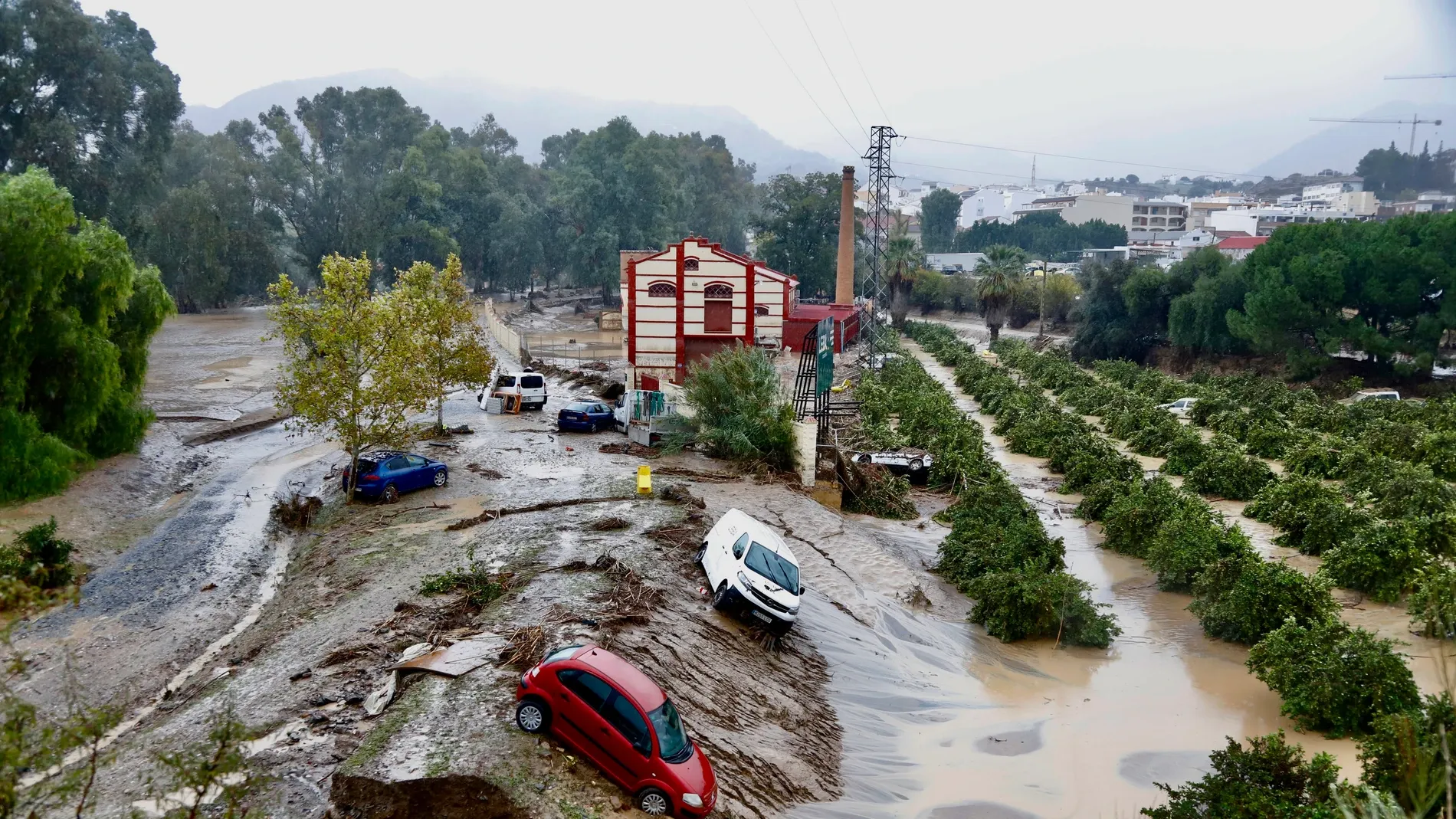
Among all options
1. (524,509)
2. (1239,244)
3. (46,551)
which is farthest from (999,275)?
(46,551)

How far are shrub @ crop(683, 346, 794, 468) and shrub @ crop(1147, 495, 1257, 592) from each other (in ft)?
35.2

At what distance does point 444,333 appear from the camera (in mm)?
33875

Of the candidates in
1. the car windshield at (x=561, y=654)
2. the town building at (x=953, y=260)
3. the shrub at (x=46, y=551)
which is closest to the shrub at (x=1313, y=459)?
the car windshield at (x=561, y=654)

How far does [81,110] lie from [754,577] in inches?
2693

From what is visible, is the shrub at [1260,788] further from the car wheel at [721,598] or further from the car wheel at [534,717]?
the car wheel at [721,598]

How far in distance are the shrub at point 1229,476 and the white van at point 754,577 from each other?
20.5m

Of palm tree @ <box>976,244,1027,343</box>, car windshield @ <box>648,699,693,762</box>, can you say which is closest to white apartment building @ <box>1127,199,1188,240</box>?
palm tree @ <box>976,244,1027,343</box>

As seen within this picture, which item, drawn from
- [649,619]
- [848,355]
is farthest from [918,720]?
[848,355]

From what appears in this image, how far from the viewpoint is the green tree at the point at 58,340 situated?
83.1 feet

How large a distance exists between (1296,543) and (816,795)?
19.3 metres

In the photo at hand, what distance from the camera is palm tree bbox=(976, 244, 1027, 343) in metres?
80.6

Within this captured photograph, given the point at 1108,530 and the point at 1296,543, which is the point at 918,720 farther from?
the point at 1296,543

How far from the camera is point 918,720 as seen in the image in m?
15.6

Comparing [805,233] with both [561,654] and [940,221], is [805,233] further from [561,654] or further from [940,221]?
[561,654]
